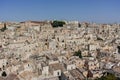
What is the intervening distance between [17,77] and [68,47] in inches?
677

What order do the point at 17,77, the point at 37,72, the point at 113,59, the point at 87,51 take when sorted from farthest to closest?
the point at 87,51
the point at 113,59
the point at 37,72
the point at 17,77

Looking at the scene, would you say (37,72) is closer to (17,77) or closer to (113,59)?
(17,77)

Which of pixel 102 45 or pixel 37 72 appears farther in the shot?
pixel 102 45

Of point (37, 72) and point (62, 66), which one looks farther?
point (62, 66)

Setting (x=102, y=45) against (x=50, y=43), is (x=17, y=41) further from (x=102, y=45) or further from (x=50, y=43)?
(x=102, y=45)

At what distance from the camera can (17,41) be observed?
4266 centimetres

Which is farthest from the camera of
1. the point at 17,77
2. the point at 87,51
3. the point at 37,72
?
the point at 87,51

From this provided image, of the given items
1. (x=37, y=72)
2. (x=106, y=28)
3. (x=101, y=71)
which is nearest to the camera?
(x=37, y=72)

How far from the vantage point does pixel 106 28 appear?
216 feet

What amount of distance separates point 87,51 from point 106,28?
1156 inches

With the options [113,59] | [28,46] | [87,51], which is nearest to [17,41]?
[28,46]

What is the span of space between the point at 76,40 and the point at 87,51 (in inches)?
291

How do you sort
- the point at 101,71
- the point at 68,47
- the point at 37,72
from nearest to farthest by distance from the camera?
the point at 37,72, the point at 101,71, the point at 68,47

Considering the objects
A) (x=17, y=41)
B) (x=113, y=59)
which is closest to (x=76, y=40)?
(x=17, y=41)
